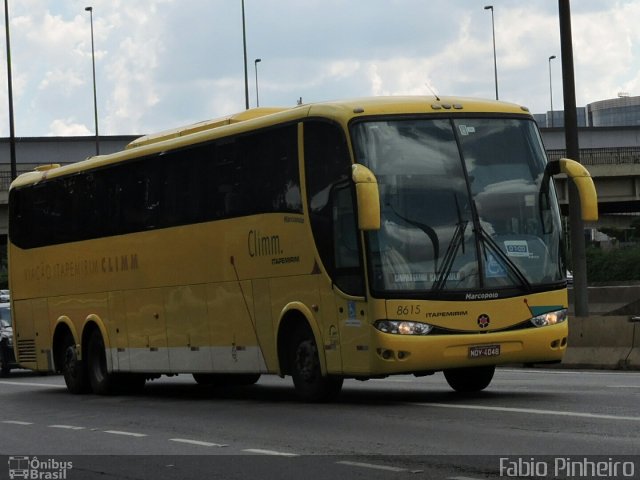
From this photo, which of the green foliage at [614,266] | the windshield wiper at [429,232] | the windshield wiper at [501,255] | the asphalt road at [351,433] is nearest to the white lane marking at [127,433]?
the asphalt road at [351,433]

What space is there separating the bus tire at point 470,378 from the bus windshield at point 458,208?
76.8 inches

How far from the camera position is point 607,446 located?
1167cm

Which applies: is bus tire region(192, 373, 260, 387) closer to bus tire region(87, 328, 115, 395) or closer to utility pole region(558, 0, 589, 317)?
bus tire region(87, 328, 115, 395)

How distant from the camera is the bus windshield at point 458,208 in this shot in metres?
16.5

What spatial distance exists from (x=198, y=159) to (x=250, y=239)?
191 cm

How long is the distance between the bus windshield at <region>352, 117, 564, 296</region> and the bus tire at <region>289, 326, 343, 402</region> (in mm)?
1703

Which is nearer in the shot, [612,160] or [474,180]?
[474,180]

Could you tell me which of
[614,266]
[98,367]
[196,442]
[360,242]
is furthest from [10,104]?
[614,266]

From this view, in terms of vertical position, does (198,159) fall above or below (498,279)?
above

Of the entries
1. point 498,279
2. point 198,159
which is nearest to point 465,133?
point 498,279

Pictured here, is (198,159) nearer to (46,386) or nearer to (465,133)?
(465,133)

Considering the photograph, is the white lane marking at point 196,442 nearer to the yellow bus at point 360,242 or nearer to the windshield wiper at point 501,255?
the yellow bus at point 360,242

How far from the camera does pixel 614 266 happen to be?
8600 cm
